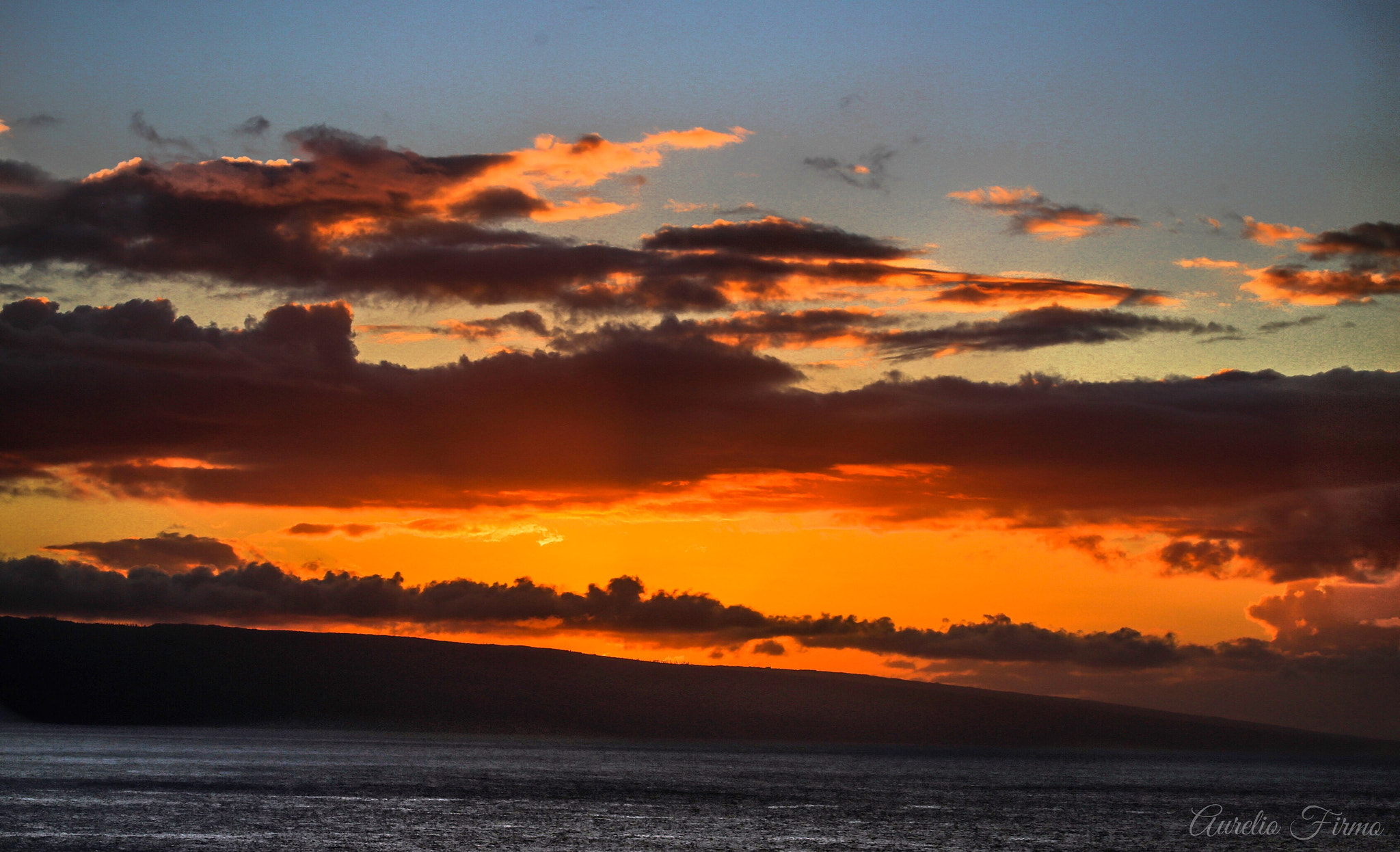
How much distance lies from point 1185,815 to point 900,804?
38.1m

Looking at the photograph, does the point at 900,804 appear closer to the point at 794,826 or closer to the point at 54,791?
the point at 794,826

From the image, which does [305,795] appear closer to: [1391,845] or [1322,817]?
[1391,845]

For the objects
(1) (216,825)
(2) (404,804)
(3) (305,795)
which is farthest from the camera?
(3) (305,795)

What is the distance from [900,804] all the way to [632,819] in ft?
179

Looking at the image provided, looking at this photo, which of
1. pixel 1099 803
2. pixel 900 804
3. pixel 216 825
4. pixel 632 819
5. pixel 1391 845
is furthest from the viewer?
pixel 1099 803

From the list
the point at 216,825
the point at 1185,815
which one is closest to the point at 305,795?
the point at 216,825

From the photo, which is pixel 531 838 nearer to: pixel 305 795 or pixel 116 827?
pixel 116 827

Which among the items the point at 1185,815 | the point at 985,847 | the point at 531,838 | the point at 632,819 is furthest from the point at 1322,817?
the point at 531,838

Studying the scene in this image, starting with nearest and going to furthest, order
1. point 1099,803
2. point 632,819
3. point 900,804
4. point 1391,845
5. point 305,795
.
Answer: point 1391,845 → point 632,819 → point 305,795 → point 900,804 → point 1099,803

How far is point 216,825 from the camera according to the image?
120 meters

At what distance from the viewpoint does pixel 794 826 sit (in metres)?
134

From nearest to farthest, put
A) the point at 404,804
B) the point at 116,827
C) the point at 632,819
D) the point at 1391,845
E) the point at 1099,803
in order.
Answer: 1. the point at 116,827
2. the point at 1391,845
3. the point at 632,819
4. the point at 404,804
5. the point at 1099,803

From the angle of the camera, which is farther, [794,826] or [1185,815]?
[1185,815]

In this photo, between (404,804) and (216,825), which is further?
(404,804)
